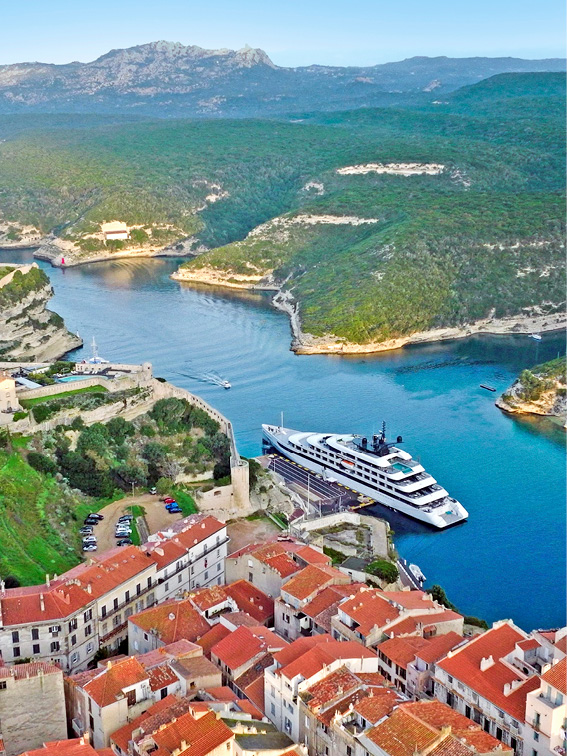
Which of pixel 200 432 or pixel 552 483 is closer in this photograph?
pixel 200 432

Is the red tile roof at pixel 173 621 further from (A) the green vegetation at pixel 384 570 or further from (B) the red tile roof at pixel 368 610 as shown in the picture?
(A) the green vegetation at pixel 384 570

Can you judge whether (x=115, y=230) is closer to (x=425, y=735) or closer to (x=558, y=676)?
(x=558, y=676)

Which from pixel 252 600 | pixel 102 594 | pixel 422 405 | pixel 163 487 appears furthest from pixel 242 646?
pixel 422 405

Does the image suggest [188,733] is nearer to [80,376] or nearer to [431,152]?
[80,376]

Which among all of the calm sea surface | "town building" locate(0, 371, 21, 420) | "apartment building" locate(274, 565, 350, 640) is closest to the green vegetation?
the calm sea surface

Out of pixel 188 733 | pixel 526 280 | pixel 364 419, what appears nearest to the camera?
pixel 188 733

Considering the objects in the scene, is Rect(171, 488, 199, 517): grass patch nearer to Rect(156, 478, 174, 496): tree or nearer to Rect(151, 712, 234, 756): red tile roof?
Rect(156, 478, 174, 496): tree

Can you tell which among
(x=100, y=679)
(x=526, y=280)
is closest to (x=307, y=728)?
(x=100, y=679)
